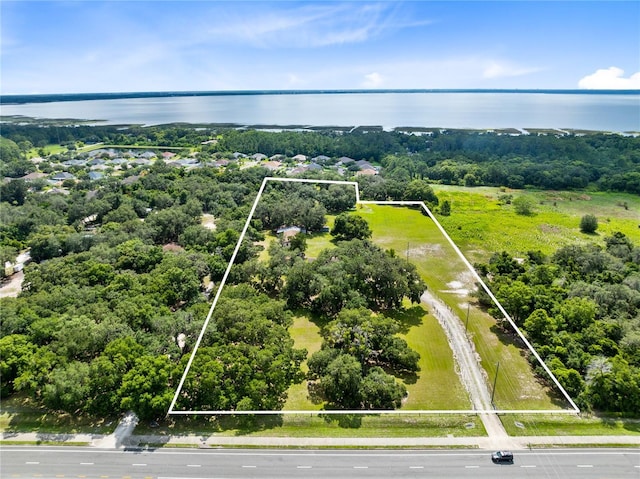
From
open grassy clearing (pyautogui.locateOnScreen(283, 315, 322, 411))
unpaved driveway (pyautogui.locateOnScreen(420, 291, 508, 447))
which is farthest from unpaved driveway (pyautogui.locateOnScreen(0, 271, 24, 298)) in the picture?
unpaved driveway (pyautogui.locateOnScreen(420, 291, 508, 447))

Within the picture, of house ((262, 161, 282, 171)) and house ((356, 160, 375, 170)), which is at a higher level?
house ((356, 160, 375, 170))

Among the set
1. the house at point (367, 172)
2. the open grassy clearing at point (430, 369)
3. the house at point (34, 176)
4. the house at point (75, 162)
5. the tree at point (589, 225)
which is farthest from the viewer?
the house at point (75, 162)

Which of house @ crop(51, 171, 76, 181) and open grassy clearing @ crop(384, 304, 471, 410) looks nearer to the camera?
open grassy clearing @ crop(384, 304, 471, 410)

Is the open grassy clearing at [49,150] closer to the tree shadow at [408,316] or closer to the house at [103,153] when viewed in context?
the house at [103,153]

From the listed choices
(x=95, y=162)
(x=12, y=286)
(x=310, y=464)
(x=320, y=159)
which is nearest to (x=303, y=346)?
(x=310, y=464)

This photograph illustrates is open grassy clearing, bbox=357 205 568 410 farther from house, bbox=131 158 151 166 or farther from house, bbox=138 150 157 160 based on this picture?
house, bbox=138 150 157 160

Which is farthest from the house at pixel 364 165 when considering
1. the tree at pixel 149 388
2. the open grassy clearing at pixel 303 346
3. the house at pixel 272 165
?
the tree at pixel 149 388

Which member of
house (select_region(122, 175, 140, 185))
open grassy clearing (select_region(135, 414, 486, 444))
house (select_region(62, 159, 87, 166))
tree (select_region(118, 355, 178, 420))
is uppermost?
house (select_region(62, 159, 87, 166))
